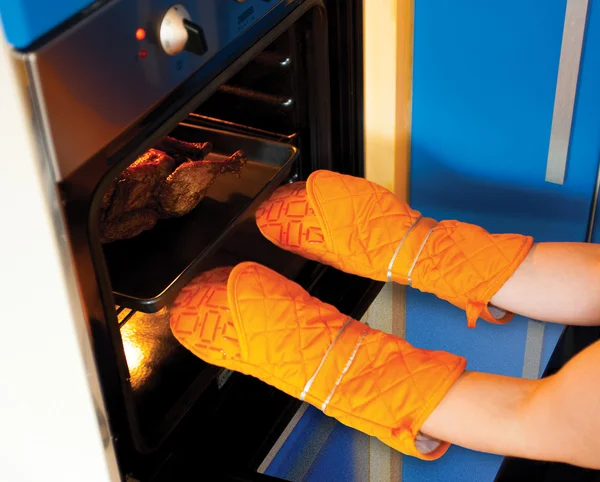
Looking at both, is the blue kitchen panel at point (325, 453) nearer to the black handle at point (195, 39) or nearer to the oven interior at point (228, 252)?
the oven interior at point (228, 252)

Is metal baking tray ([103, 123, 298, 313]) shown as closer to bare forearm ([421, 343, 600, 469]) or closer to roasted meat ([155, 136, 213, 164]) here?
roasted meat ([155, 136, 213, 164])

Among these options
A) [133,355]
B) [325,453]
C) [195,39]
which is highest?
[195,39]

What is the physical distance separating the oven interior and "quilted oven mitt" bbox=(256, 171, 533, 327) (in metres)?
0.06

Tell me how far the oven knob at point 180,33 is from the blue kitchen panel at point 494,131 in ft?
1.84

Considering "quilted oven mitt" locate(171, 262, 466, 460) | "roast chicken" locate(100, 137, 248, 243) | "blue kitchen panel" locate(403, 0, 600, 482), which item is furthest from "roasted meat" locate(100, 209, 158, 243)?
"blue kitchen panel" locate(403, 0, 600, 482)

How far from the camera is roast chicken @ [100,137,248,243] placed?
1.02 meters

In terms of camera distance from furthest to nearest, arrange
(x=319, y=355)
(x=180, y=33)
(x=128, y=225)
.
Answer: (x=128, y=225)
(x=319, y=355)
(x=180, y=33)

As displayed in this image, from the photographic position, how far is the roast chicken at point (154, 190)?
3.34 ft

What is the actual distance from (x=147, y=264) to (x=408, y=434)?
413 millimetres

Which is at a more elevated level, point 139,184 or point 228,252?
point 139,184

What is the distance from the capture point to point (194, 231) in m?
1.11

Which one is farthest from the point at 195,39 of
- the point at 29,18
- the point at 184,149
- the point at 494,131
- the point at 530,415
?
the point at 494,131

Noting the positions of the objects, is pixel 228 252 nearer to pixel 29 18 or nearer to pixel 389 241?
pixel 389 241

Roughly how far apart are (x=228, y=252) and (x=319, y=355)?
13.8 inches
